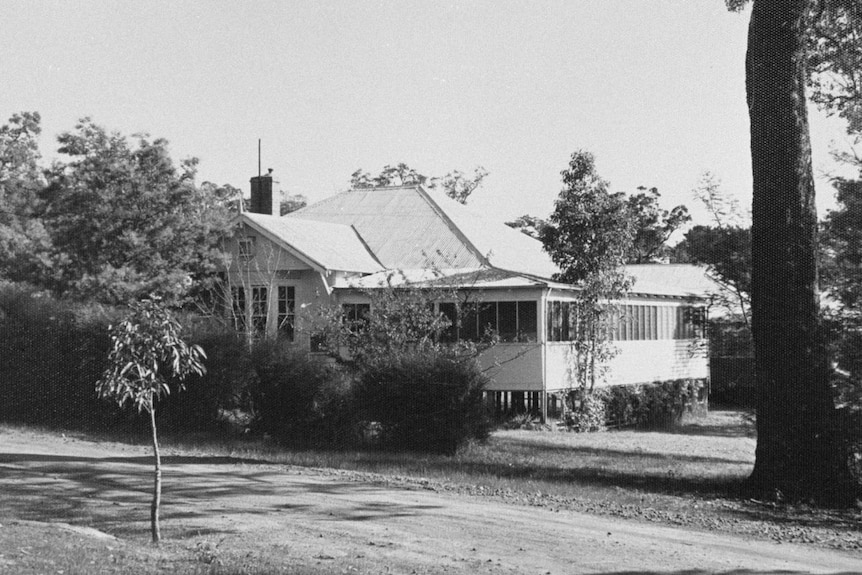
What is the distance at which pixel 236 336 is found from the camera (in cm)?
2202

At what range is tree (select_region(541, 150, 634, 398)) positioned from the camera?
27.8 m

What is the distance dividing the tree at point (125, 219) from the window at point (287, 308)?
215 centimetres

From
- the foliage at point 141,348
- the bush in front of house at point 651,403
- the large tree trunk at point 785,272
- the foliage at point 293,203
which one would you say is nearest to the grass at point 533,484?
the large tree trunk at point 785,272

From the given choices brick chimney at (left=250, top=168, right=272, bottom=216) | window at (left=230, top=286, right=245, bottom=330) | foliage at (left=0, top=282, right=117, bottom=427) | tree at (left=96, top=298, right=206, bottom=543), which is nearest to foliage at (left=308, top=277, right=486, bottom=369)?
window at (left=230, top=286, right=245, bottom=330)

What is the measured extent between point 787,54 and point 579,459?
832 centimetres

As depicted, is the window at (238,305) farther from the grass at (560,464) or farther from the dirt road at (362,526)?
the dirt road at (362,526)

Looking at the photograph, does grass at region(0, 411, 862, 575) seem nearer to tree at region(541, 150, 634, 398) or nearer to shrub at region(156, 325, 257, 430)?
shrub at region(156, 325, 257, 430)

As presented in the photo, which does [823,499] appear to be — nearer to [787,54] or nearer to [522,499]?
[522,499]

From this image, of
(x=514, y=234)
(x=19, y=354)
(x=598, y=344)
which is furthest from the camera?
(x=514, y=234)

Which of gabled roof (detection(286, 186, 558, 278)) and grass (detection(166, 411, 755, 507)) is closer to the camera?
grass (detection(166, 411, 755, 507))

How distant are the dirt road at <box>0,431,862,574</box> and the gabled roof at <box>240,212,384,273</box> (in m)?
13.7

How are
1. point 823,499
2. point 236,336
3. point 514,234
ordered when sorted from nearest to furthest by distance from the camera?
1. point 823,499
2. point 236,336
3. point 514,234

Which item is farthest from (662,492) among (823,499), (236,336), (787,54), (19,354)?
(19,354)

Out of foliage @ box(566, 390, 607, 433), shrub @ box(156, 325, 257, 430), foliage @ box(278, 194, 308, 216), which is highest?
foliage @ box(278, 194, 308, 216)
